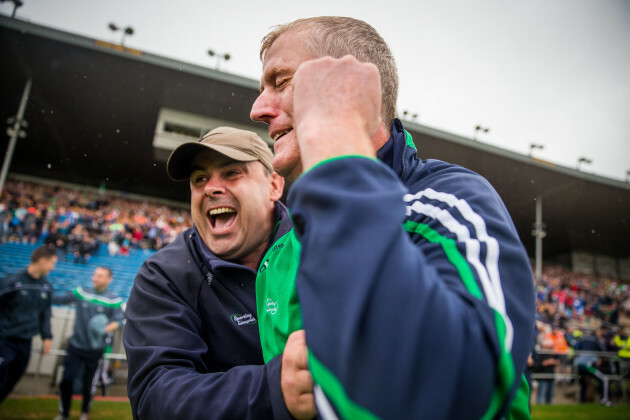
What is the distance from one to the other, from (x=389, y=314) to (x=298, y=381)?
0.34 metres

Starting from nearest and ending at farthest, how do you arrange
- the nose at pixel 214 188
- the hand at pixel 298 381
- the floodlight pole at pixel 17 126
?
the hand at pixel 298 381, the nose at pixel 214 188, the floodlight pole at pixel 17 126

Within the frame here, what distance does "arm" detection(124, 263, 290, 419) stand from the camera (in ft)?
3.05

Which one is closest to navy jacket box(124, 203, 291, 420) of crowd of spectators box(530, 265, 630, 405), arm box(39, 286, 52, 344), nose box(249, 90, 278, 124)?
nose box(249, 90, 278, 124)

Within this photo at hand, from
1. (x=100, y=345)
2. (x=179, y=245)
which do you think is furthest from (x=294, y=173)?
(x=100, y=345)

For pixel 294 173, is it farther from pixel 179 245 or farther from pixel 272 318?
pixel 179 245

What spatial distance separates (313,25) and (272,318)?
0.86 m

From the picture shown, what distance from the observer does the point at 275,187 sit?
6.94 feet

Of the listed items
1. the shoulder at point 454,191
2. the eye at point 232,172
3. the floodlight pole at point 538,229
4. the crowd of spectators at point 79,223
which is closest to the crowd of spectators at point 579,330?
the floodlight pole at point 538,229

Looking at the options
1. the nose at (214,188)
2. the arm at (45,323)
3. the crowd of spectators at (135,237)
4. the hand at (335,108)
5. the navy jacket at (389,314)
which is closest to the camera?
the navy jacket at (389,314)

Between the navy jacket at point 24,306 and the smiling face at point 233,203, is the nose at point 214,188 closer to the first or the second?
the smiling face at point 233,203

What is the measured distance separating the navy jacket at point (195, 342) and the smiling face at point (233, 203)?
0.13 meters

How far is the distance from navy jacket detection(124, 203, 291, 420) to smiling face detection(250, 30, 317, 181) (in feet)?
1.78

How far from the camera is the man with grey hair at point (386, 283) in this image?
1.66ft

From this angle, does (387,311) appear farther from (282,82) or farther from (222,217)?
(222,217)
